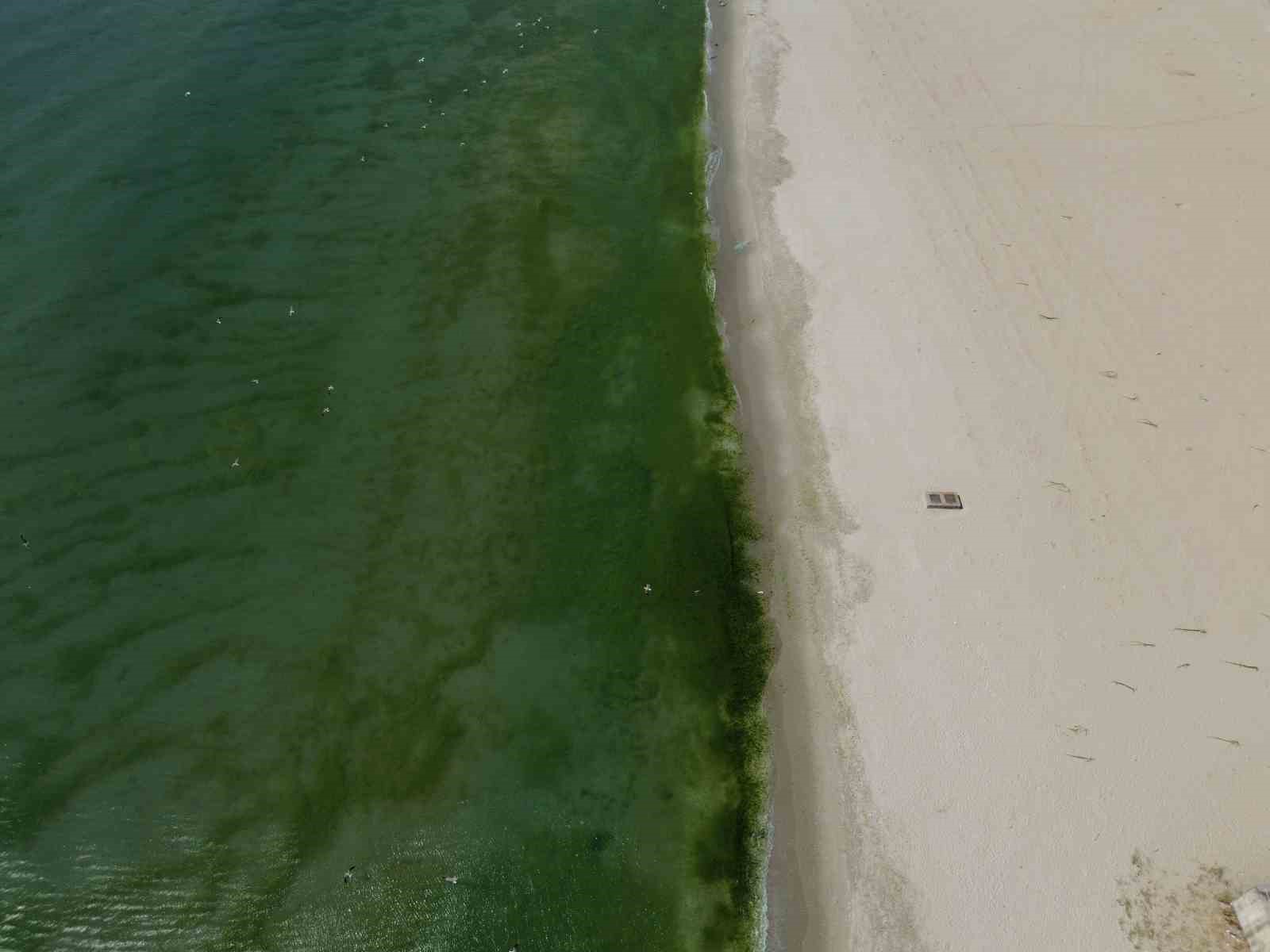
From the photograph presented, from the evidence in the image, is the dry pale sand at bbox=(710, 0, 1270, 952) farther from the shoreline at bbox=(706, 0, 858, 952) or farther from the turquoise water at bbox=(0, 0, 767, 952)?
the turquoise water at bbox=(0, 0, 767, 952)

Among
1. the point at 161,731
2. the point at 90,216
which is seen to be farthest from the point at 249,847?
the point at 90,216

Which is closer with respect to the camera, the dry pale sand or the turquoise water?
the dry pale sand

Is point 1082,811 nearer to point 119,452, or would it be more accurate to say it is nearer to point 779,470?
point 779,470

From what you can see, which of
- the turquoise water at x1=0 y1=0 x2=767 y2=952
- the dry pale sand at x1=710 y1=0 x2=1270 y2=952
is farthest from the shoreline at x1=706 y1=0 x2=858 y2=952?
the turquoise water at x1=0 y1=0 x2=767 y2=952

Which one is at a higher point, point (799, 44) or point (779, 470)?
point (799, 44)

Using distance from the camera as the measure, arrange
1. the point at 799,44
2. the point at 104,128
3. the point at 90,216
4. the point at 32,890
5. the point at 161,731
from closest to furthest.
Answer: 1. the point at 32,890
2. the point at 161,731
3. the point at 90,216
4. the point at 104,128
5. the point at 799,44

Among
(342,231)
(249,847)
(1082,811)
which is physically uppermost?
(342,231)

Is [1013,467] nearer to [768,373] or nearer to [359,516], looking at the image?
[768,373]

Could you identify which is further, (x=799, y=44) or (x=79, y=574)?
(x=799, y=44)
